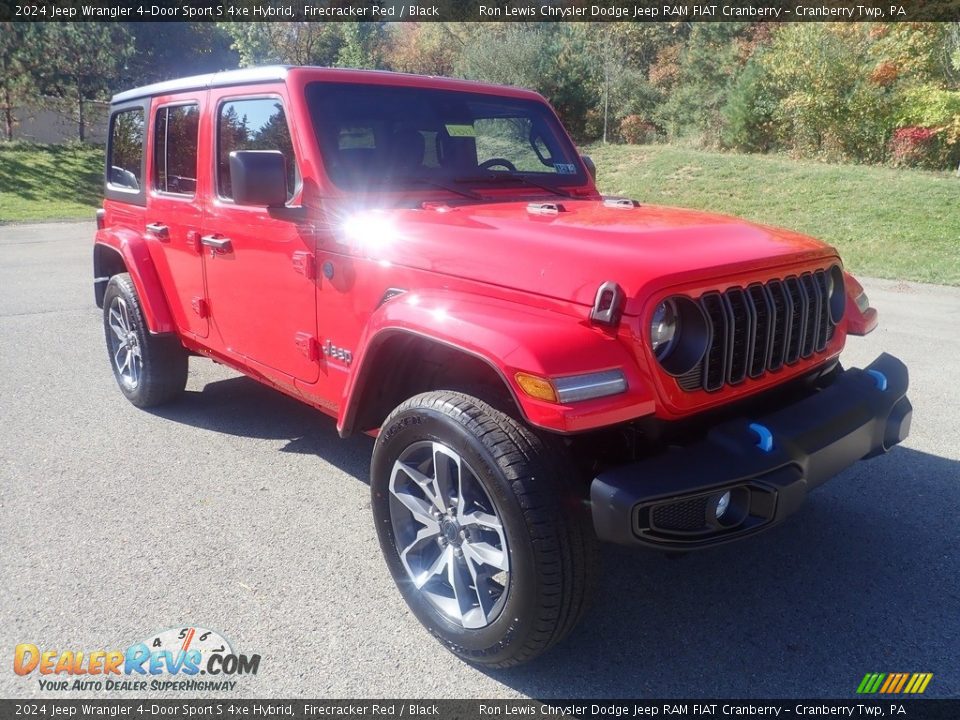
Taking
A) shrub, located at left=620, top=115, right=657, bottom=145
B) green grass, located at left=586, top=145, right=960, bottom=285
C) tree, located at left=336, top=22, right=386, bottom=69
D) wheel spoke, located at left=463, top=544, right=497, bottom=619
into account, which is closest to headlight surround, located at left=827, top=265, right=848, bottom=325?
wheel spoke, located at left=463, top=544, right=497, bottom=619

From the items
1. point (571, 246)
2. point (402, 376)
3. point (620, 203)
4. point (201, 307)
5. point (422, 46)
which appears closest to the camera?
point (571, 246)

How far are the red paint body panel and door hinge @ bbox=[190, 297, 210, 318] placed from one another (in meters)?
0.02

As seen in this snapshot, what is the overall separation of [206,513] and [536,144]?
2.62 m

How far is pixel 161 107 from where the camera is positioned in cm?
443

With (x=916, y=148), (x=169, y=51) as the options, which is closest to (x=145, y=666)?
(x=916, y=148)

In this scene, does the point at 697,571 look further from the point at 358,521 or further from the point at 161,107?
the point at 161,107

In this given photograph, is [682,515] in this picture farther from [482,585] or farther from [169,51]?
[169,51]

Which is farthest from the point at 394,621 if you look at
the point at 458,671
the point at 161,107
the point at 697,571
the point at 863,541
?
the point at 161,107

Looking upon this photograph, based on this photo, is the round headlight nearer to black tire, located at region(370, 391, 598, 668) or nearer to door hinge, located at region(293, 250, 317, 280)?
black tire, located at region(370, 391, 598, 668)

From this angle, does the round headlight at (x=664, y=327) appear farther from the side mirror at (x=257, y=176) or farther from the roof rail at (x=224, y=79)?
the roof rail at (x=224, y=79)

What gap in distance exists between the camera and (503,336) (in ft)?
7.63

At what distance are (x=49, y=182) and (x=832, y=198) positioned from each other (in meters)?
22.2

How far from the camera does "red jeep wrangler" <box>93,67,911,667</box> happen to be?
2273 millimetres

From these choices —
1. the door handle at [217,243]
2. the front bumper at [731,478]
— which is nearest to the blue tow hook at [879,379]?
the front bumper at [731,478]
